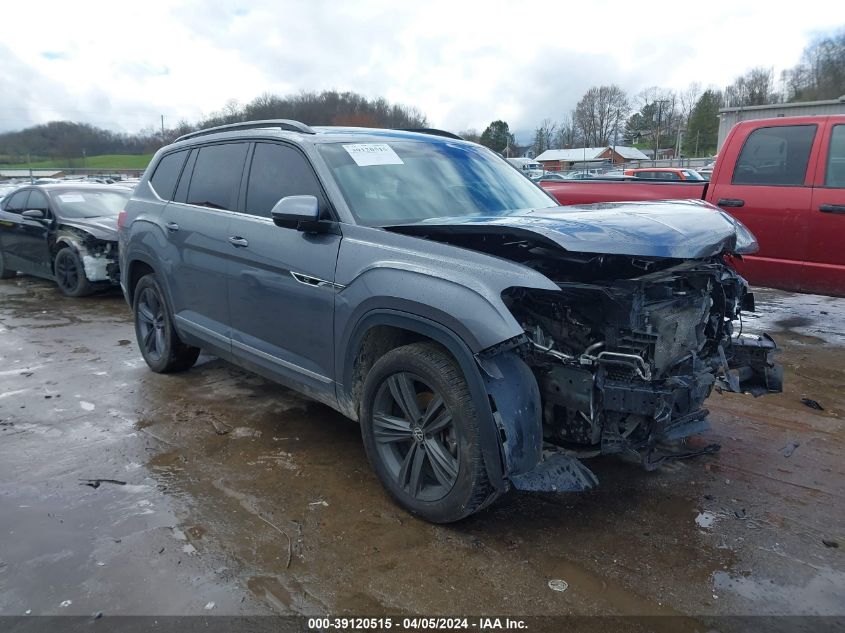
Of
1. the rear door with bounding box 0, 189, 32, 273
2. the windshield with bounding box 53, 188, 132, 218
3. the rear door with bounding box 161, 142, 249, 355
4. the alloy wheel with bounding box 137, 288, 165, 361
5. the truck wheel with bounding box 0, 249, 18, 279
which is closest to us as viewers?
the rear door with bounding box 161, 142, 249, 355

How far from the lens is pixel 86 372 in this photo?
5648mm

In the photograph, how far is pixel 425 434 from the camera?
120 inches

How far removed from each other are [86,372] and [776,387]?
539 cm

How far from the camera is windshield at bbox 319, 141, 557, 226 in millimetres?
3600

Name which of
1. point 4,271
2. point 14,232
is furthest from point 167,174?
point 4,271

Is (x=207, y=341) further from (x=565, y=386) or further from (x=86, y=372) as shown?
(x=565, y=386)

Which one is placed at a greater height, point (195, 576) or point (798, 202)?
point (798, 202)

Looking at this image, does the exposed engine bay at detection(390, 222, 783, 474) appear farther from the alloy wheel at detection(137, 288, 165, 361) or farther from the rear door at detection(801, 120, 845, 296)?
the rear door at detection(801, 120, 845, 296)

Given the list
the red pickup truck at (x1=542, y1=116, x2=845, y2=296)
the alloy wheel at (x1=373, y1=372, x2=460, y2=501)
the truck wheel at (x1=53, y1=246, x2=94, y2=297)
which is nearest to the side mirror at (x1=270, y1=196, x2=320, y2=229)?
the alloy wheel at (x1=373, y1=372, x2=460, y2=501)

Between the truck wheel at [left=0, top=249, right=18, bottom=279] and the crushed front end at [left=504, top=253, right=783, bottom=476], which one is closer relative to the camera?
the crushed front end at [left=504, top=253, right=783, bottom=476]

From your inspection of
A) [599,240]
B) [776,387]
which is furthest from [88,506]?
[776,387]

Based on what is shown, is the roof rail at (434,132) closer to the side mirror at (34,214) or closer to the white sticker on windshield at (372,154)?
the white sticker on windshield at (372,154)

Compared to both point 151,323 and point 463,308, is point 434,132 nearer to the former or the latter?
point 463,308

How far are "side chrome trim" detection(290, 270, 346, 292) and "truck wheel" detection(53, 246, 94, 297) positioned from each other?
6542 mm
